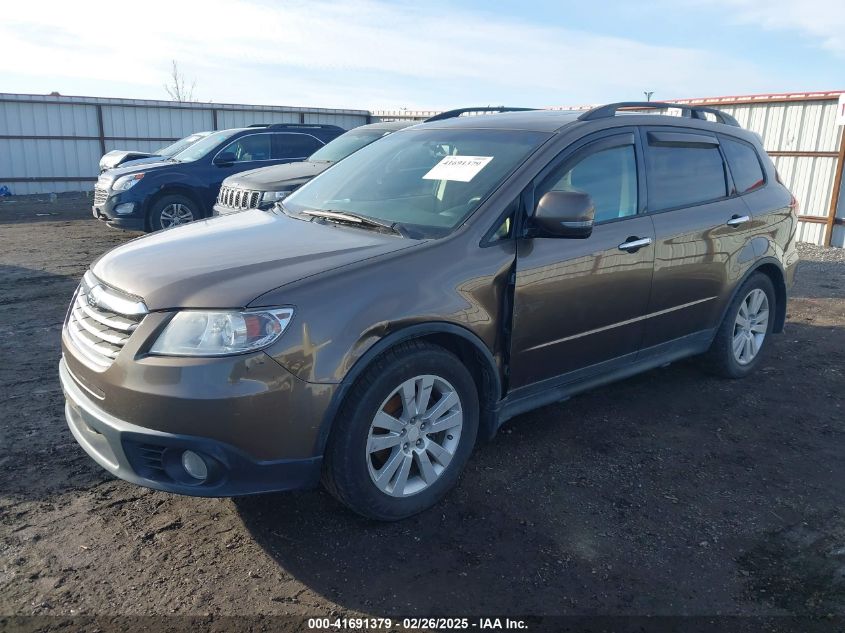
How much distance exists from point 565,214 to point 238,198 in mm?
6091

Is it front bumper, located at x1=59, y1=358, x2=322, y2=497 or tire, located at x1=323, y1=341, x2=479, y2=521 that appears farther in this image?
tire, located at x1=323, y1=341, x2=479, y2=521

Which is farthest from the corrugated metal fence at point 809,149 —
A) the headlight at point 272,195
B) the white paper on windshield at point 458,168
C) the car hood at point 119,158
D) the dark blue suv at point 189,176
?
the car hood at point 119,158

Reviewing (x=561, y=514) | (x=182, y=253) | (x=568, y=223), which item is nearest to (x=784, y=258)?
(x=568, y=223)

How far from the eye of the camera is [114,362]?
2672 mm

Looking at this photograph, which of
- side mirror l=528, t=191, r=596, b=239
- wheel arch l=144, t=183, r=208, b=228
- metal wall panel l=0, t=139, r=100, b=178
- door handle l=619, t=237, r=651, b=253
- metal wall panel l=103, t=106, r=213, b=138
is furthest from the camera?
metal wall panel l=103, t=106, r=213, b=138

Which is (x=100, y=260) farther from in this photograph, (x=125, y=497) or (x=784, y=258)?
(x=784, y=258)

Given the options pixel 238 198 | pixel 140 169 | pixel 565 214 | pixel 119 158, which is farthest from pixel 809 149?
Answer: pixel 119 158

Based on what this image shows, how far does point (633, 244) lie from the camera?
3.84 metres

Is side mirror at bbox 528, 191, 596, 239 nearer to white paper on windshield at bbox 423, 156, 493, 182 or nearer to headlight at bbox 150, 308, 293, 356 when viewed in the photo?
white paper on windshield at bbox 423, 156, 493, 182

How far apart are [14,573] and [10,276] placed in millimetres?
6623

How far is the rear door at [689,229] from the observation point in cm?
410

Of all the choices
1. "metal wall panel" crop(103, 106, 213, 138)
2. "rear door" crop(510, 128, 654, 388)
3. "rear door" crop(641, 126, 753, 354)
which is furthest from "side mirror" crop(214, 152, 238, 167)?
"metal wall panel" crop(103, 106, 213, 138)

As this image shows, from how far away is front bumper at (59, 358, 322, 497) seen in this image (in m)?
2.56

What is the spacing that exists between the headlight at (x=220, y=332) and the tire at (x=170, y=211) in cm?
822
